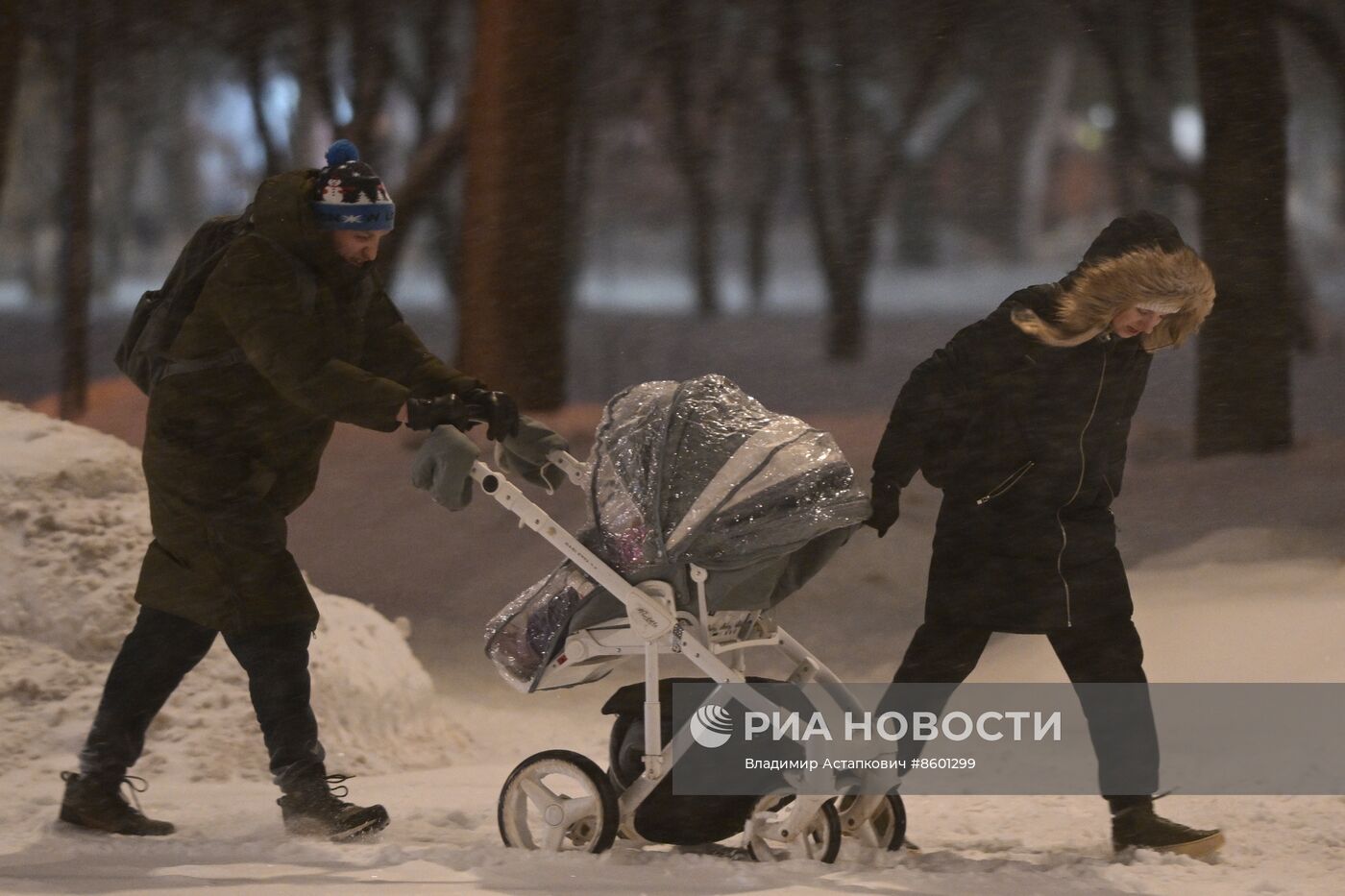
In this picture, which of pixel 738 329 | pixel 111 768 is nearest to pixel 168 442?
pixel 111 768

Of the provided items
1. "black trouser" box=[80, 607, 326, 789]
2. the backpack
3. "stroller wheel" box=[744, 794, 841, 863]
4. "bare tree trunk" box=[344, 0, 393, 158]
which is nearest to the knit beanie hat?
the backpack

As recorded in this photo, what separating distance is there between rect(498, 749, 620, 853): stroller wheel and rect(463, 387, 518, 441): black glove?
0.66 meters

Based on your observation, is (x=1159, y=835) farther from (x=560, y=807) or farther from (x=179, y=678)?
(x=179, y=678)

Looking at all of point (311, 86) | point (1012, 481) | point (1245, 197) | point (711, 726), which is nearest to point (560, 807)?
point (711, 726)

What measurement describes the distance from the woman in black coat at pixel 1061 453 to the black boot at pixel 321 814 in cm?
130

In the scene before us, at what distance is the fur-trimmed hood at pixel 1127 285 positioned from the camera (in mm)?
3686

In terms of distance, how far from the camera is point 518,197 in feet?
26.9

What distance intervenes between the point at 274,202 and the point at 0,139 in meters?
6.22

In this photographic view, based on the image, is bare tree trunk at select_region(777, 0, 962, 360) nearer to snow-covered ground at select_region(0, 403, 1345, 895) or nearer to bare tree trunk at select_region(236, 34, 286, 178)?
bare tree trunk at select_region(236, 34, 286, 178)

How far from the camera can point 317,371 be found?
Result: 3699 mm

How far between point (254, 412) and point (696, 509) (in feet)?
3.32

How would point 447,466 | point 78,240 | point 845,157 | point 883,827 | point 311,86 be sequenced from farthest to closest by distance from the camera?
point 845,157, point 311,86, point 78,240, point 883,827, point 447,466

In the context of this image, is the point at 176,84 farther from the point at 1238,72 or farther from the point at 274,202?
the point at 274,202

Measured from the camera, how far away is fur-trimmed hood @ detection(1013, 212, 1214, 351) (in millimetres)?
3686
